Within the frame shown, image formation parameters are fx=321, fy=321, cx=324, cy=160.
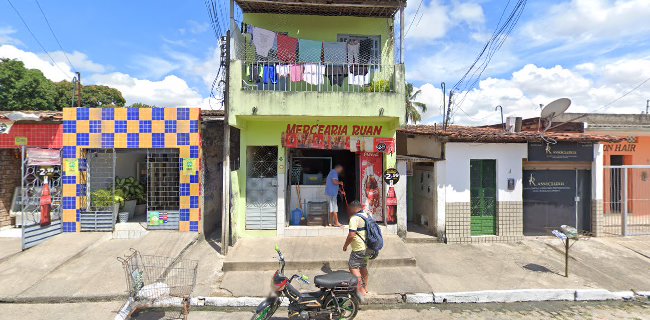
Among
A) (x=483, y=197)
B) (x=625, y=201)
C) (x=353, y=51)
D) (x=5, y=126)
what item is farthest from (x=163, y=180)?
(x=625, y=201)

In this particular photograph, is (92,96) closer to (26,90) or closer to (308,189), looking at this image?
(26,90)

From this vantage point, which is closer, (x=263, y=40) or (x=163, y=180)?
(x=263, y=40)

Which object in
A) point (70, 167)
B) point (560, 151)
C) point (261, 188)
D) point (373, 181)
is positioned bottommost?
point (261, 188)

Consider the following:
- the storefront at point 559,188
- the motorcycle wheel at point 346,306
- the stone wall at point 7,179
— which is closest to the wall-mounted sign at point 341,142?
the storefront at point 559,188

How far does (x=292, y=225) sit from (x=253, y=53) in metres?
5.12

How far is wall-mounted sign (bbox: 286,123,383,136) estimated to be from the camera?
9.02 metres

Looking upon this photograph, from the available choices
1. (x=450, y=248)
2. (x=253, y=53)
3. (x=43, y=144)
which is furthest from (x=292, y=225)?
(x=43, y=144)

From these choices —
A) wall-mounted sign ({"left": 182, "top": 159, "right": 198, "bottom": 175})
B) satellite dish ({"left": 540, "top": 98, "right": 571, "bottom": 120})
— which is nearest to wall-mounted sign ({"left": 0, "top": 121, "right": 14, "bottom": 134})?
wall-mounted sign ({"left": 182, "top": 159, "right": 198, "bottom": 175})

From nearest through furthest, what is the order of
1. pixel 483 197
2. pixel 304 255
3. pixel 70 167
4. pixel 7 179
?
1. pixel 304 255
2. pixel 70 167
3. pixel 483 197
4. pixel 7 179

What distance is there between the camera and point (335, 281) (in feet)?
15.8

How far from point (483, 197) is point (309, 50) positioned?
258 inches

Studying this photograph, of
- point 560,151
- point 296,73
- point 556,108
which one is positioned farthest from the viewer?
point 556,108

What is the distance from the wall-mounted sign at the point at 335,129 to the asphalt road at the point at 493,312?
478 centimetres

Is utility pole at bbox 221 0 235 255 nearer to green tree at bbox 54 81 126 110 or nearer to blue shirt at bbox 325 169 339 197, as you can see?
blue shirt at bbox 325 169 339 197
